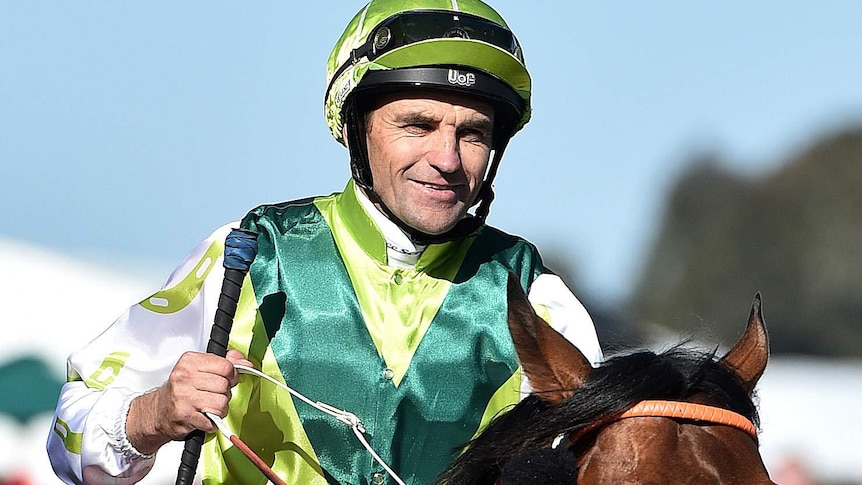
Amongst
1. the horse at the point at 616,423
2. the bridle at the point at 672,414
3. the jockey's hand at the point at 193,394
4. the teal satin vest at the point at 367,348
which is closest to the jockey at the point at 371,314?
the teal satin vest at the point at 367,348

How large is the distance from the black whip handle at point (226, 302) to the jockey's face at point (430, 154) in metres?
0.36

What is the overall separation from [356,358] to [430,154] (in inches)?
18.7

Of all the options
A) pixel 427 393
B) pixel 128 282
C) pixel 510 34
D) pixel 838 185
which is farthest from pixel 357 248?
pixel 838 185

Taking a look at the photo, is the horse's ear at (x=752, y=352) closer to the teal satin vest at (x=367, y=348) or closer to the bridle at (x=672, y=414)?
the bridle at (x=672, y=414)

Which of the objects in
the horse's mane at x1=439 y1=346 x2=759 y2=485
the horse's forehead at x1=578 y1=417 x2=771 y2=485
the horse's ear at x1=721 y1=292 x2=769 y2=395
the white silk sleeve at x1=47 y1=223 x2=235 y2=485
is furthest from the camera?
the white silk sleeve at x1=47 y1=223 x2=235 y2=485

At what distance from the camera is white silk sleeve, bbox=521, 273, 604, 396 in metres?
3.15

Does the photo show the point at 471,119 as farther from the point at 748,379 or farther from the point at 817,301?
the point at 817,301

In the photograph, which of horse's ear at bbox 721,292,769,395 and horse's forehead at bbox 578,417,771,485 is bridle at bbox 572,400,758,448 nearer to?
horse's forehead at bbox 578,417,771,485

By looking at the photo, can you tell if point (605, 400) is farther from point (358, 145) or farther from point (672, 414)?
point (358, 145)

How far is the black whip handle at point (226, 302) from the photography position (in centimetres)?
278

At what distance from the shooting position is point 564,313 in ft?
10.5

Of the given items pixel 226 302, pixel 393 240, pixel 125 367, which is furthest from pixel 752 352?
pixel 125 367

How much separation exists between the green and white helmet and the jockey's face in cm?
4

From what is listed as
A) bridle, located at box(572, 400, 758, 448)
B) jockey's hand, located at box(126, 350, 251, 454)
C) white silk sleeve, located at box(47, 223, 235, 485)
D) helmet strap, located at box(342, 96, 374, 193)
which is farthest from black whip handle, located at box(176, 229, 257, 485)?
bridle, located at box(572, 400, 758, 448)
